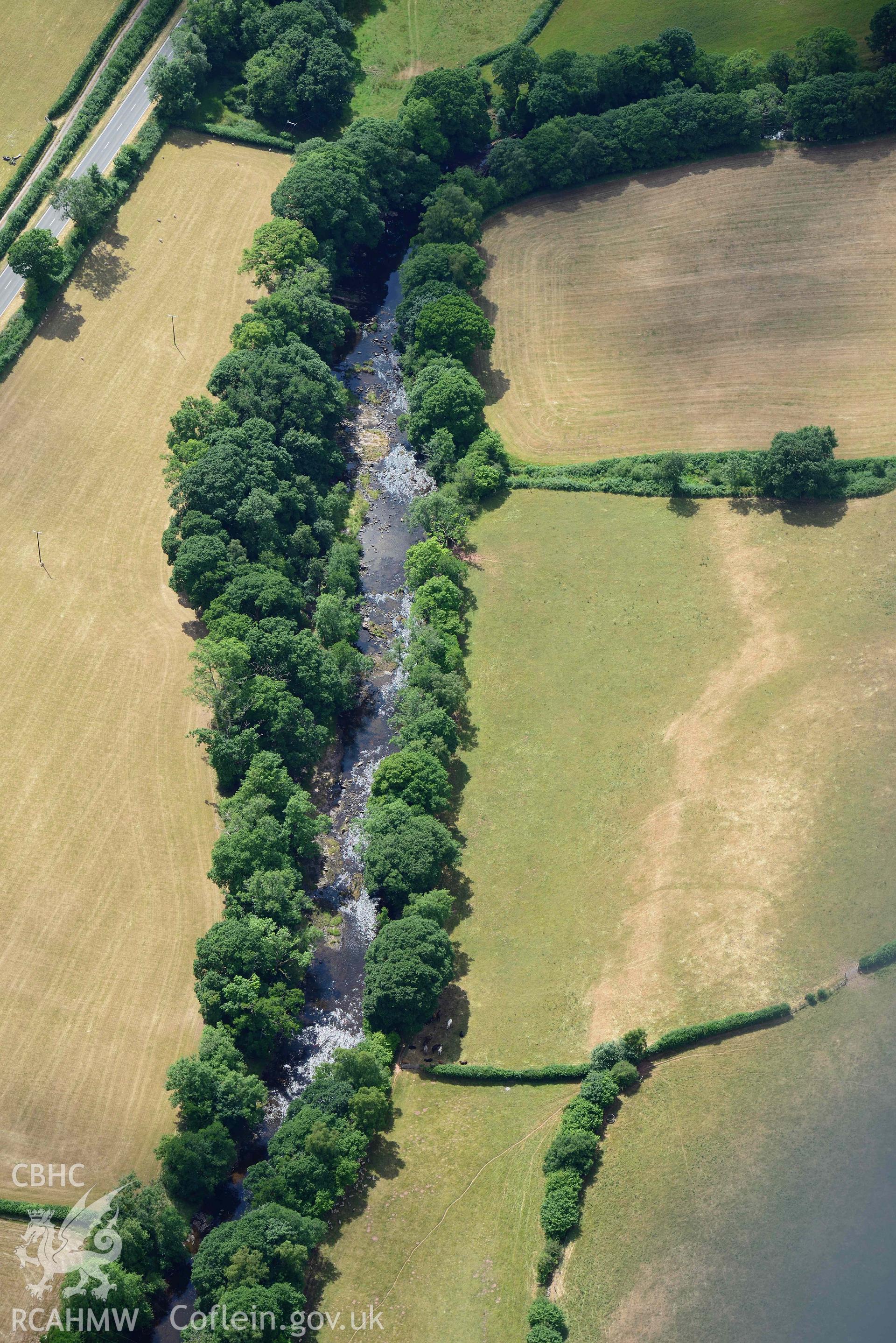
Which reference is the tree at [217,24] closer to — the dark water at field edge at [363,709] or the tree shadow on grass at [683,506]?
the dark water at field edge at [363,709]

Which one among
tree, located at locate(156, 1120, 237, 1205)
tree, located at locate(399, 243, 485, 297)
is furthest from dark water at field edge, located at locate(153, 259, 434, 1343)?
tree, located at locate(399, 243, 485, 297)

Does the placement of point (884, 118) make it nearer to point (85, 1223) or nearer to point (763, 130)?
Result: point (763, 130)

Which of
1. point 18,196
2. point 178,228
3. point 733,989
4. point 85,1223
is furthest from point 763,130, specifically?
point 85,1223

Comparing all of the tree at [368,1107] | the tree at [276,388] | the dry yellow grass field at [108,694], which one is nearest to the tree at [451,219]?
the dry yellow grass field at [108,694]

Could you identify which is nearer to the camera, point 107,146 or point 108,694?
point 108,694

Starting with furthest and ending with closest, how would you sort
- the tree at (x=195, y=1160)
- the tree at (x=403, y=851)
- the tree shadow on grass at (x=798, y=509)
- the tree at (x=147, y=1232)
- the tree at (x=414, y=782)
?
the tree shadow on grass at (x=798, y=509) → the tree at (x=414, y=782) → the tree at (x=403, y=851) → the tree at (x=195, y=1160) → the tree at (x=147, y=1232)

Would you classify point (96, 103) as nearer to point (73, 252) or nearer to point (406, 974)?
point (73, 252)

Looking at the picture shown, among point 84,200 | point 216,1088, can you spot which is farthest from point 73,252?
point 216,1088

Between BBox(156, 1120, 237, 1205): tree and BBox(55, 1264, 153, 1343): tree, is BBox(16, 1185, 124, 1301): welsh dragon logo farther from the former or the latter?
BBox(156, 1120, 237, 1205): tree
